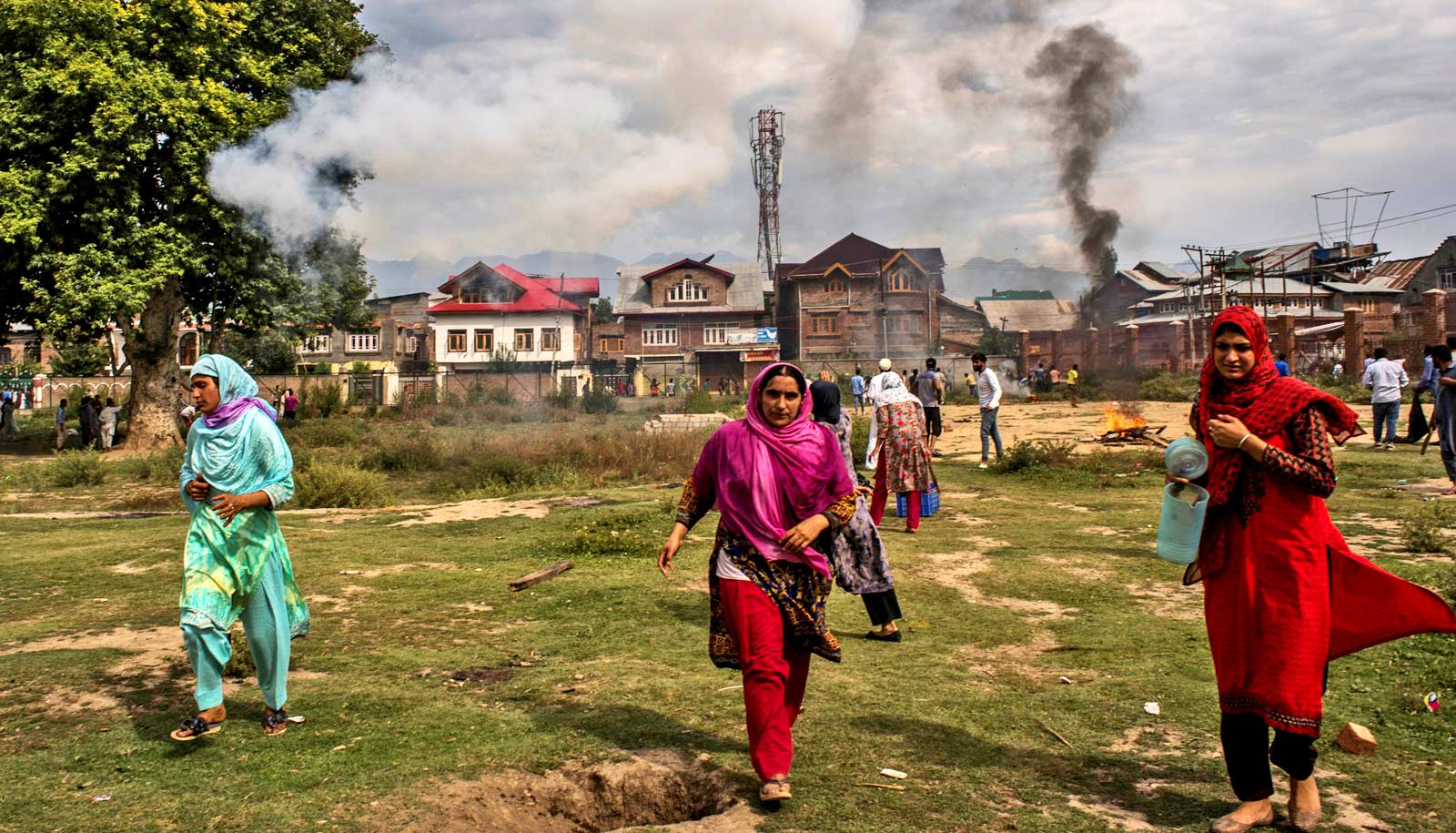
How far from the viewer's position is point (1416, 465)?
570 inches

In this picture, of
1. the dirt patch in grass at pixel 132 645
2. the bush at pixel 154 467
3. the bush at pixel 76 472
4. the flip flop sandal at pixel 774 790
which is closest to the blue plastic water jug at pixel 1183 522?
the flip flop sandal at pixel 774 790

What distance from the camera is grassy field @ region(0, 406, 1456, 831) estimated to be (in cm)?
384

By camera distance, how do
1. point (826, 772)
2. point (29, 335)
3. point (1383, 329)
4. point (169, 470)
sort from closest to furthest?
point (826, 772), point (169, 470), point (1383, 329), point (29, 335)

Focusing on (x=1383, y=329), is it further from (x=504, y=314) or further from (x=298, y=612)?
(x=298, y=612)

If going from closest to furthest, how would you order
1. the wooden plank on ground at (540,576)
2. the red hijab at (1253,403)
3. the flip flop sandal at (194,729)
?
the red hijab at (1253,403) < the flip flop sandal at (194,729) < the wooden plank on ground at (540,576)

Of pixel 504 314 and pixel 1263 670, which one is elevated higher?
pixel 504 314

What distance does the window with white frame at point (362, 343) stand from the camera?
60.8m

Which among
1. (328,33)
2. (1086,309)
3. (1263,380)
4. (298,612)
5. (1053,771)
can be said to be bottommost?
(1053,771)

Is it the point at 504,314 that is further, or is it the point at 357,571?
the point at 504,314

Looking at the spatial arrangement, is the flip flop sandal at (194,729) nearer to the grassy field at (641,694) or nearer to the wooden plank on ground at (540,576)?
the grassy field at (641,694)

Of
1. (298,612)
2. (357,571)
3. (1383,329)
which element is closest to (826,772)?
(298,612)

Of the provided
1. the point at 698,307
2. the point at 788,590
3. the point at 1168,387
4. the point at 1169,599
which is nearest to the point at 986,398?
the point at 1169,599

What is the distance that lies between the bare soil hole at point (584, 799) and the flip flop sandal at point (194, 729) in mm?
1276

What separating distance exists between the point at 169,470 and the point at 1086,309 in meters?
36.1
